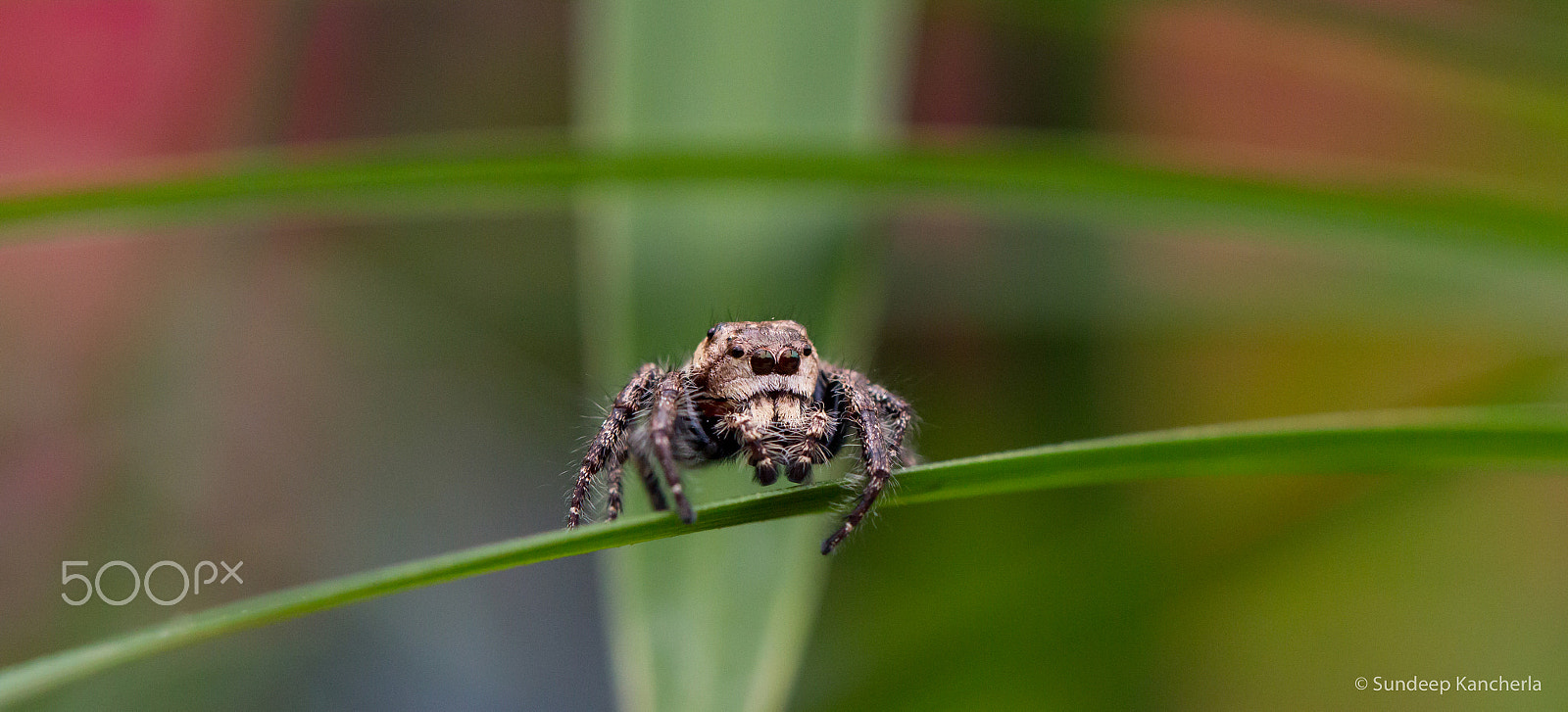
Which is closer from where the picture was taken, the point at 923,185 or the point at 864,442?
the point at 864,442

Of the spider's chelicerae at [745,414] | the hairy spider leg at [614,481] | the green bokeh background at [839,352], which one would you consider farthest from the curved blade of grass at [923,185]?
the hairy spider leg at [614,481]

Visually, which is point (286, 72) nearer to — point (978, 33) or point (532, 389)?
point (532, 389)

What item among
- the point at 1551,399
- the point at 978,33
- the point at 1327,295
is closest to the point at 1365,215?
the point at 1551,399

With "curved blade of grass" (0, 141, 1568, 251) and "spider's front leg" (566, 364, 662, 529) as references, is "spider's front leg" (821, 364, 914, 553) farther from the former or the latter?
"curved blade of grass" (0, 141, 1568, 251)

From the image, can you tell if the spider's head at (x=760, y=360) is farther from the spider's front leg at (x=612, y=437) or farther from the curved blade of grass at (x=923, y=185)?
the curved blade of grass at (x=923, y=185)

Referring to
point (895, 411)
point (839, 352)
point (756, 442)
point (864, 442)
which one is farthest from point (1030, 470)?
point (839, 352)

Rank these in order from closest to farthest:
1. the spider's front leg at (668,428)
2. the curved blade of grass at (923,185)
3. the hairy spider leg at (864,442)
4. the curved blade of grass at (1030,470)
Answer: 1. the curved blade of grass at (1030,470)
2. the spider's front leg at (668,428)
3. the hairy spider leg at (864,442)
4. the curved blade of grass at (923,185)

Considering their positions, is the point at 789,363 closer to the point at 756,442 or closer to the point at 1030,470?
the point at 756,442
